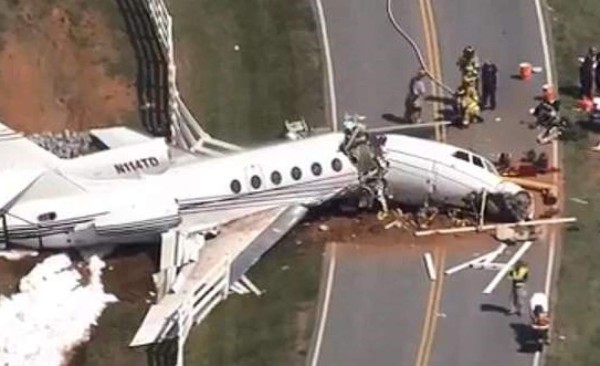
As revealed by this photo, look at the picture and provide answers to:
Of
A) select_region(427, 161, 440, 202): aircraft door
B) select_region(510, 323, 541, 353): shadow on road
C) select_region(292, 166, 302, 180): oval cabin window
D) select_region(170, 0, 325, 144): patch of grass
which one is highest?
select_region(170, 0, 325, 144): patch of grass

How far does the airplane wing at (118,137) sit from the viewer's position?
56.3m

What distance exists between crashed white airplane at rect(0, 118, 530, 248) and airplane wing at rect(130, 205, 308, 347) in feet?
1.38

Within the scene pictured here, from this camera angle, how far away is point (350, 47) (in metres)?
62.3

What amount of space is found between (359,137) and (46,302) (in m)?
10.4

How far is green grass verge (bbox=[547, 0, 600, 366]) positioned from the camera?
2150 inches

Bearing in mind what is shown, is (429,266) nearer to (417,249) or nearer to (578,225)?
(417,249)

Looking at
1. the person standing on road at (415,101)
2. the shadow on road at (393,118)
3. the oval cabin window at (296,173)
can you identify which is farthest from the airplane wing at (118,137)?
the person standing on road at (415,101)

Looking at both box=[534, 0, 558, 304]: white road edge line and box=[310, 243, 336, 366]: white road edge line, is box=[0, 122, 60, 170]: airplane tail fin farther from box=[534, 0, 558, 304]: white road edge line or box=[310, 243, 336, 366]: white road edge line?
box=[534, 0, 558, 304]: white road edge line

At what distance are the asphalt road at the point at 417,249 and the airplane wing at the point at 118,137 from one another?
6874 millimetres

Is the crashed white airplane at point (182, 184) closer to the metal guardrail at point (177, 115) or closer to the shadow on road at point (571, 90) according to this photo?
the metal guardrail at point (177, 115)

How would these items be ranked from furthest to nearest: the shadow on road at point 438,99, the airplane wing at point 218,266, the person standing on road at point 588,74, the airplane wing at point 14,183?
the shadow on road at point 438,99, the person standing on road at point 588,74, the airplane wing at point 14,183, the airplane wing at point 218,266

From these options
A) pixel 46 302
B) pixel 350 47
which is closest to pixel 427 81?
pixel 350 47

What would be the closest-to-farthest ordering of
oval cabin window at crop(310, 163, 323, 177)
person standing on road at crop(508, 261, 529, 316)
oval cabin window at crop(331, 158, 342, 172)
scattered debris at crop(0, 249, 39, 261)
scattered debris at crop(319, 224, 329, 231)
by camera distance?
person standing on road at crop(508, 261, 529, 316) < scattered debris at crop(0, 249, 39, 261) < oval cabin window at crop(310, 163, 323, 177) < oval cabin window at crop(331, 158, 342, 172) < scattered debris at crop(319, 224, 329, 231)

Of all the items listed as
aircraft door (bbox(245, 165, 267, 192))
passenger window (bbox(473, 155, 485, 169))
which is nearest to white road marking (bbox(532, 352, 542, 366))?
passenger window (bbox(473, 155, 485, 169))
